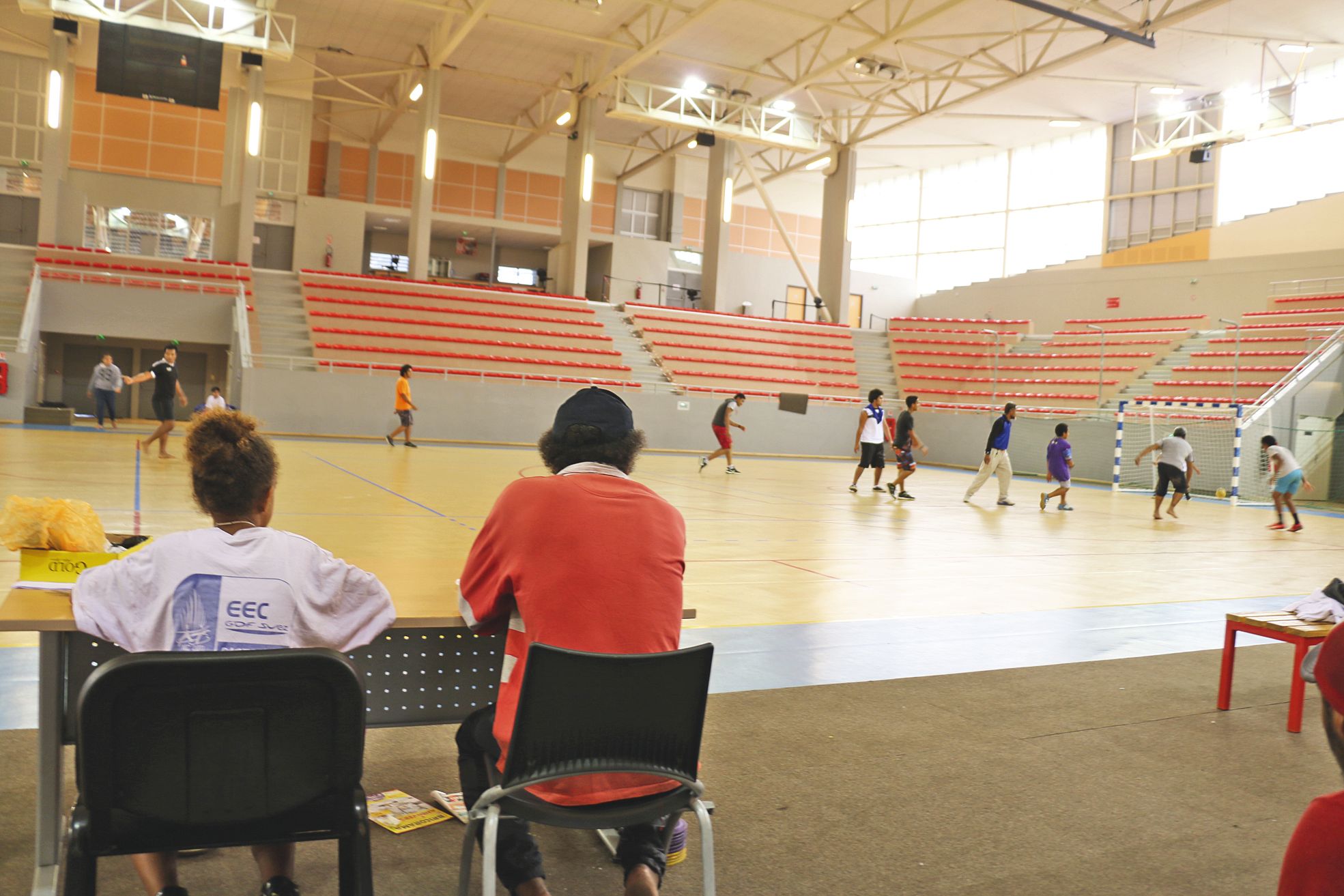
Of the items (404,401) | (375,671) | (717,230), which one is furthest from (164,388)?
(717,230)

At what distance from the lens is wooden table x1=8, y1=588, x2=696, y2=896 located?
2549mm

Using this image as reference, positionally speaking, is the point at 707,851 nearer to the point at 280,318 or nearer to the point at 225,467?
the point at 225,467

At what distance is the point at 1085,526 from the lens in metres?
13.6

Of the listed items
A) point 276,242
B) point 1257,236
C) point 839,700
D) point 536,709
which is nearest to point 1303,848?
point 536,709

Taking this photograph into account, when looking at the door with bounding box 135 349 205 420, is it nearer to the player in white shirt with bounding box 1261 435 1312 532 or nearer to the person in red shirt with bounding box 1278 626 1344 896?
the player in white shirt with bounding box 1261 435 1312 532

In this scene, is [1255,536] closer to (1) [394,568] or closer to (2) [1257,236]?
(1) [394,568]

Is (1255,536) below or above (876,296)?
below

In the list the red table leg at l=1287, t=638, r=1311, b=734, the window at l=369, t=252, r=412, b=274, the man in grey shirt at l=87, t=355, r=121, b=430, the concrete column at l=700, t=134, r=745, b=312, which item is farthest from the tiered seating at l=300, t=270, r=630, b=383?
the red table leg at l=1287, t=638, r=1311, b=734

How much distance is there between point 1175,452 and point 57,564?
53.3ft

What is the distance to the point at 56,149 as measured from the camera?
25453 mm

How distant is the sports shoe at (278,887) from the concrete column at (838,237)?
31.6 metres

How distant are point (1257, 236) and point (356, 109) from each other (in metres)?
28.3

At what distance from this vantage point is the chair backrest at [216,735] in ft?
6.03

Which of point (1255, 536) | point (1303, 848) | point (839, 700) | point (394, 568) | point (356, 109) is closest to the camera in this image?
point (1303, 848)
